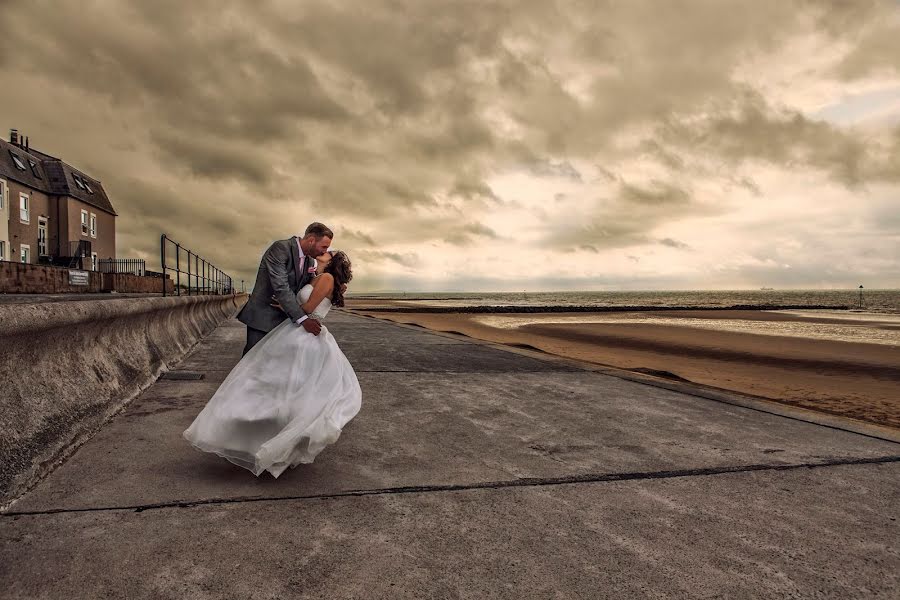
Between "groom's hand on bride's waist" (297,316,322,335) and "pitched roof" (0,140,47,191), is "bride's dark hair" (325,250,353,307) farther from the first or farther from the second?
"pitched roof" (0,140,47,191)

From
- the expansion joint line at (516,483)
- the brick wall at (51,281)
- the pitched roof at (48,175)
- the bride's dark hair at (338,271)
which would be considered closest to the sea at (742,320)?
the expansion joint line at (516,483)

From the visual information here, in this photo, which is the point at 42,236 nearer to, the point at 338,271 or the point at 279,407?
the point at 338,271

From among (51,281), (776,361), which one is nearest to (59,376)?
(776,361)

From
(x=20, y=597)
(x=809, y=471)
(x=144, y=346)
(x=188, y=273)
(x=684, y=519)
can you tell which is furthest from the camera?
(x=188, y=273)

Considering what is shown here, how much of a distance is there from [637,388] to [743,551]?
12.2 ft

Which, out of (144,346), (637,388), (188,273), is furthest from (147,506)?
(188,273)

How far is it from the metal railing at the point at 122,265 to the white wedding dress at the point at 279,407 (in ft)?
116

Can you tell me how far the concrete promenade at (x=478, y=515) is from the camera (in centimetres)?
183

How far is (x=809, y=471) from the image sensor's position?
3.03 meters

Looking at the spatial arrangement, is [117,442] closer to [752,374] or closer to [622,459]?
[622,459]

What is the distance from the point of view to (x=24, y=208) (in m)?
32.9

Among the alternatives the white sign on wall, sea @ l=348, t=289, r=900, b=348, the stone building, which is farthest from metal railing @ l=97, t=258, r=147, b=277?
sea @ l=348, t=289, r=900, b=348

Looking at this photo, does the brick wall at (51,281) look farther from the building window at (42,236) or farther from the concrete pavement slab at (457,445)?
the building window at (42,236)

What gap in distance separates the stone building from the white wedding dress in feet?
119
